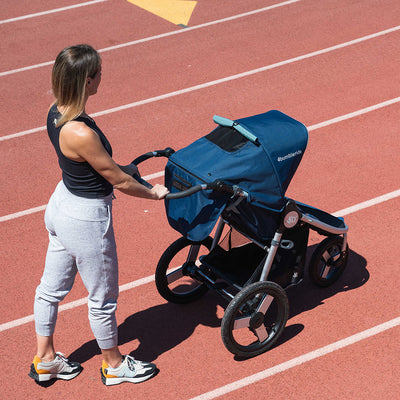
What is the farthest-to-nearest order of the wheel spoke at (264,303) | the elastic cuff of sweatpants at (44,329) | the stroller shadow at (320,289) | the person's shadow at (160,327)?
the stroller shadow at (320,289), the person's shadow at (160,327), the wheel spoke at (264,303), the elastic cuff of sweatpants at (44,329)

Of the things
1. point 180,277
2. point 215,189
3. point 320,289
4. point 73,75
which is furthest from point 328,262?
point 73,75

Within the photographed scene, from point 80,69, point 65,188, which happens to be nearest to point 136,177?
point 65,188

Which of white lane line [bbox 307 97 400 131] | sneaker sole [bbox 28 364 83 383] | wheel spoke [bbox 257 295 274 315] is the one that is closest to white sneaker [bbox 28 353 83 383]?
sneaker sole [bbox 28 364 83 383]

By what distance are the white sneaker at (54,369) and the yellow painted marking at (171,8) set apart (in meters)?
7.80

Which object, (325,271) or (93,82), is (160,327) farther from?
(93,82)

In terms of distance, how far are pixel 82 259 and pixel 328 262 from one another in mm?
2322

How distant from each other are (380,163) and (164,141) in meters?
2.72

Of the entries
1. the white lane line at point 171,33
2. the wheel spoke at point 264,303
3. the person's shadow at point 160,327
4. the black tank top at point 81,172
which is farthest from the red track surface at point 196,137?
the black tank top at point 81,172

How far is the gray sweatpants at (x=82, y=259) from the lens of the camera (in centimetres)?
406

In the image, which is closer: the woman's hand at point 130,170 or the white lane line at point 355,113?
the woman's hand at point 130,170

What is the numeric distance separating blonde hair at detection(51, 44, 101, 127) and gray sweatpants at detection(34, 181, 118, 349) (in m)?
0.61

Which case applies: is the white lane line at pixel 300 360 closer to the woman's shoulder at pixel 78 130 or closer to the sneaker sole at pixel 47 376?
the sneaker sole at pixel 47 376

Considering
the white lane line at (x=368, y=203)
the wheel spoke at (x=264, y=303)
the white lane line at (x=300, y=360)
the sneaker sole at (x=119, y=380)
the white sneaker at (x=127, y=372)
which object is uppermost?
the wheel spoke at (x=264, y=303)

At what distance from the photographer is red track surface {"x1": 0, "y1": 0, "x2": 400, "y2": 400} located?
4.83 m
